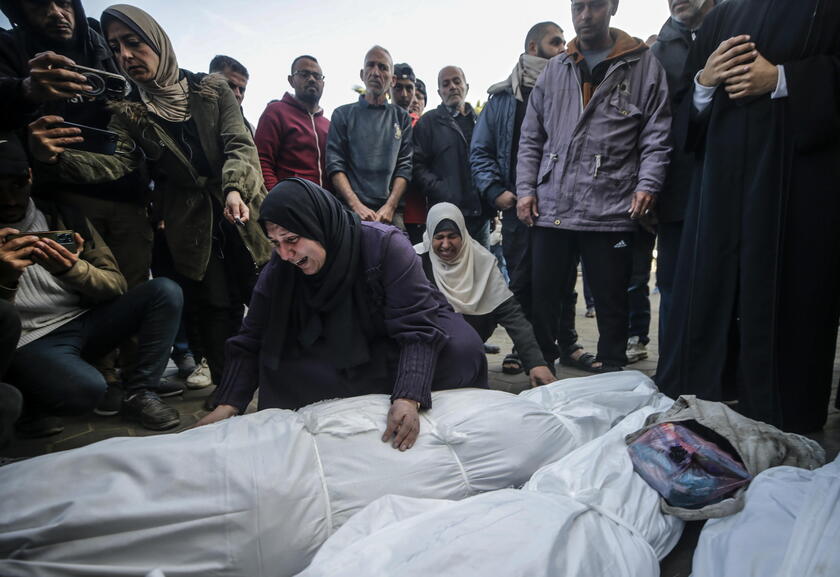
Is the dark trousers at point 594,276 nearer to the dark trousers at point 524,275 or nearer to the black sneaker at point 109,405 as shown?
the dark trousers at point 524,275

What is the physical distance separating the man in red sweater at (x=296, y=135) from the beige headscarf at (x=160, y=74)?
0.67 metres

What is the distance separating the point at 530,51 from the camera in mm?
3275

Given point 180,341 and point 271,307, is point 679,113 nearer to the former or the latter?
point 271,307

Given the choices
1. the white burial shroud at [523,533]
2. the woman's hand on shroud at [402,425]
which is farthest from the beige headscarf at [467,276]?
the white burial shroud at [523,533]

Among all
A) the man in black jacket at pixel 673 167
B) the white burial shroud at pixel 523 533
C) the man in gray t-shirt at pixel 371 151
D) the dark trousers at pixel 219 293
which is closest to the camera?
the white burial shroud at pixel 523 533

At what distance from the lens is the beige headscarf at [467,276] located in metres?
2.66

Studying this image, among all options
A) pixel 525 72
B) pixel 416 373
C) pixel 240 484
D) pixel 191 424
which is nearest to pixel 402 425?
pixel 416 373

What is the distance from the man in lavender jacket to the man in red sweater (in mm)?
1367

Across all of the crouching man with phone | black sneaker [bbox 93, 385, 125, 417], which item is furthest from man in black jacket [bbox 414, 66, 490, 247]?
black sneaker [bbox 93, 385, 125, 417]

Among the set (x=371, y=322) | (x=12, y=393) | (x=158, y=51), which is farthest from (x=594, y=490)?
(x=158, y=51)

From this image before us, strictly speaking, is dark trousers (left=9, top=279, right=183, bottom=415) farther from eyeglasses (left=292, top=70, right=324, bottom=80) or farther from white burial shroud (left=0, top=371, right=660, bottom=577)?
eyeglasses (left=292, top=70, right=324, bottom=80)

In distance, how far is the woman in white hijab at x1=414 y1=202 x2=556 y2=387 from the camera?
2.64 metres

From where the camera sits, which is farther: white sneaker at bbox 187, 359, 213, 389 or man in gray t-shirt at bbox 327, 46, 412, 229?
man in gray t-shirt at bbox 327, 46, 412, 229

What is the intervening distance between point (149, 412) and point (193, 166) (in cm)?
118
